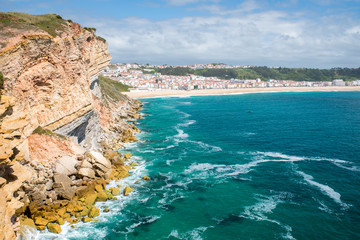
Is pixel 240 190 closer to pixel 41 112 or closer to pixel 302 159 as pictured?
pixel 302 159

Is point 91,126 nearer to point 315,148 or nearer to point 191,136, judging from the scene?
point 191,136

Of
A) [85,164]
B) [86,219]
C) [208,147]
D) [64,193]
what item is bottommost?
[86,219]

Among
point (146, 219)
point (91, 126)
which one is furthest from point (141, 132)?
point (146, 219)

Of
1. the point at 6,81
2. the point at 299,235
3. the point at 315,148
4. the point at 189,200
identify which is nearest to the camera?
the point at 299,235

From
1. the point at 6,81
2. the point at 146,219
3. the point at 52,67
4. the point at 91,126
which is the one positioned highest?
the point at 52,67

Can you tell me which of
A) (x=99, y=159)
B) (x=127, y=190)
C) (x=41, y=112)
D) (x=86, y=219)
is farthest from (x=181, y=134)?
(x=86, y=219)

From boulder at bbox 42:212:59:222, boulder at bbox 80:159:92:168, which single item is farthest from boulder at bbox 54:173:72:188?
boulder at bbox 42:212:59:222
